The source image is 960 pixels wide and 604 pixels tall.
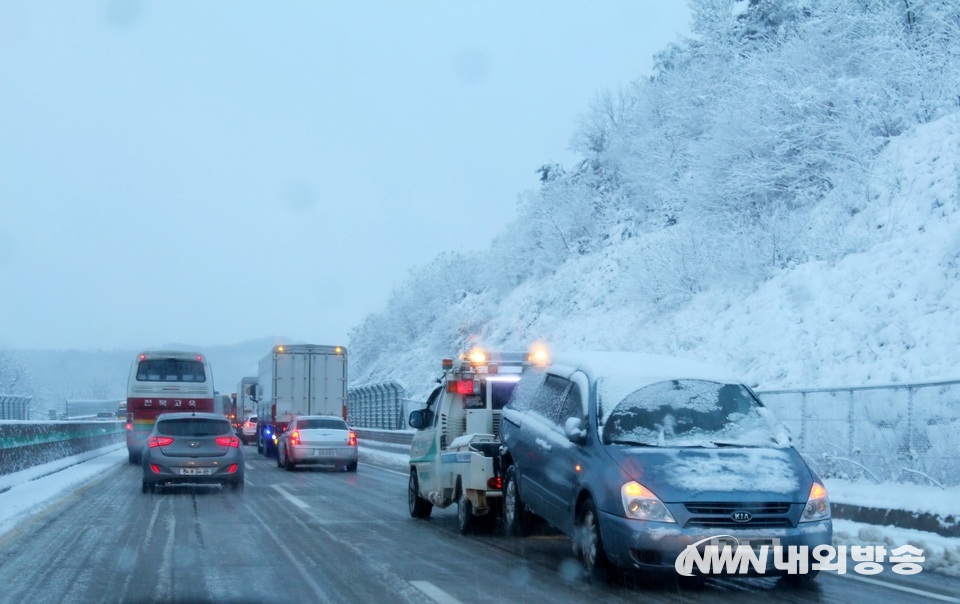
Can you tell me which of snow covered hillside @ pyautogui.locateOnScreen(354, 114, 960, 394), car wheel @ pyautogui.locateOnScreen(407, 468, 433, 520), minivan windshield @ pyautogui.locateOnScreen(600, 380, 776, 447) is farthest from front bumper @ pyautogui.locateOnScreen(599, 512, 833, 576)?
snow covered hillside @ pyautogui.locateOnScreen(354, 114, 960, 394)

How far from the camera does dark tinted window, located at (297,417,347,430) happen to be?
2752 centimetres

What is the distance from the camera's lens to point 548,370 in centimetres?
1140

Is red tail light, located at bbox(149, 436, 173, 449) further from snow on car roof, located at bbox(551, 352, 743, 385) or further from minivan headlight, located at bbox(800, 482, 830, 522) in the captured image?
minivan headlight, located at bbox(800, 482, 830, 522)

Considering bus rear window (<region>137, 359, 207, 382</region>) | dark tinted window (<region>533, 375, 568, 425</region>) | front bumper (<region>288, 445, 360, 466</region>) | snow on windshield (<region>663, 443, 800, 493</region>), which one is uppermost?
bus rear window (<region>137, 359, 207, 382</region>)

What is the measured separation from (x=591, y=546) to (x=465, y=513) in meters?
3.94

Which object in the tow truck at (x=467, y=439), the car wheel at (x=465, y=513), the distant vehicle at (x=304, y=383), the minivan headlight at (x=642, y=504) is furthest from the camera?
the distant vehicle at (x=304, y=383)

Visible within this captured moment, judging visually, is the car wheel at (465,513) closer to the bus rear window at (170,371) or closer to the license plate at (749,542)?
the license plate at (749,542)

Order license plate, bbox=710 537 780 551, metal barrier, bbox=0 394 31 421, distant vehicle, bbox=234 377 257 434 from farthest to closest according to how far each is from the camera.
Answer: distant vehicle, bbox=234 377 257 434
metal barrier, bbox=0 394 31 421
license plate, bbox=710 537 780 551

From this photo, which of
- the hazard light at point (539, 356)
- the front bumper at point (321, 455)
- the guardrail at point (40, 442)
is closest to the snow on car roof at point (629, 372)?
the hazard light at point (539, 356)

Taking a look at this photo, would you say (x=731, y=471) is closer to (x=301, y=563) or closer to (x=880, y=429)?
(x=301, y=563)

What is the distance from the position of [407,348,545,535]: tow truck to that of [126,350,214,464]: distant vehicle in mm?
18201

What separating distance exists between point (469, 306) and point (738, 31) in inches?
1036

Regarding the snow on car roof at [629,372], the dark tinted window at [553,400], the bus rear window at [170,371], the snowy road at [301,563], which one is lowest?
the snowy road at [301,563]

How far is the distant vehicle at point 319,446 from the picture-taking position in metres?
26.8
